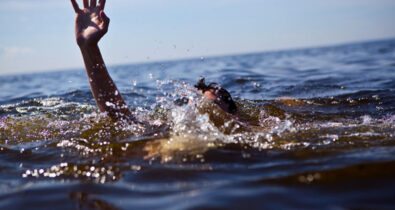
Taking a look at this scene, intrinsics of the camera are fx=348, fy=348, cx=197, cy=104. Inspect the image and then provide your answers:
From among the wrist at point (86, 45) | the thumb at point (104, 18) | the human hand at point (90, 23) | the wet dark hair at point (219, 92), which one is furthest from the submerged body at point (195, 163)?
the thumb at point (104, 18)

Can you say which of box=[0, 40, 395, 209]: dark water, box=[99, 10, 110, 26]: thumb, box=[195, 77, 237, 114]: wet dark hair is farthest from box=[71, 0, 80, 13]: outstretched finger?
box=[195, 77, 237, 114]: wet dark hair

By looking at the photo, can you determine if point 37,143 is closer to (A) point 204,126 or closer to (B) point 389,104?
(A) point 204,126

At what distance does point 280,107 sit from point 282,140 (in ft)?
9.30

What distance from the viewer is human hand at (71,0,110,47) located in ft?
13.1

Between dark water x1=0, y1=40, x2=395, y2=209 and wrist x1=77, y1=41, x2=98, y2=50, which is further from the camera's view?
wrist x1=77, y1=41, x2=98, y2=50

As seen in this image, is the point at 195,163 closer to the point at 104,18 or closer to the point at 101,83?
the point at 101,83

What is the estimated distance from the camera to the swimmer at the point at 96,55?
4016mm

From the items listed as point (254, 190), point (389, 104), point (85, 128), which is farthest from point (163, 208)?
point (389, 104)

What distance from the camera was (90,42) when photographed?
4031 millimetres

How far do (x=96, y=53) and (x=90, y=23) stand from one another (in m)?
0.36

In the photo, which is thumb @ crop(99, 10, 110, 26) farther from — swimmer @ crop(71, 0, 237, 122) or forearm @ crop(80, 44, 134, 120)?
forearm @ crop(80, 44, 134, 120)

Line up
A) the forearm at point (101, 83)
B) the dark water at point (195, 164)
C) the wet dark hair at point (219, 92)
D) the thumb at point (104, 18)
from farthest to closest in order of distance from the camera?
1. the wet dark hair at point (219, 92)
2. the forearm at point (101, 83)
3. the thumb at point (104, 18)
4. the dark water at point (195, 164)

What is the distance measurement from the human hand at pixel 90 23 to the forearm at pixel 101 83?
0.11m

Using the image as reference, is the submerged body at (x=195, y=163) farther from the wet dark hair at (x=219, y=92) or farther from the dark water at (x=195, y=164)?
the wet dark hair at (x=219, y=92)
